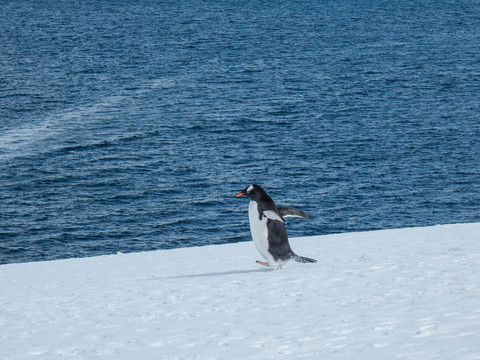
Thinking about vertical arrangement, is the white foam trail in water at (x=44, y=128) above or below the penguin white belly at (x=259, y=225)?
below

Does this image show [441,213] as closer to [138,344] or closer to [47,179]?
[47,179]

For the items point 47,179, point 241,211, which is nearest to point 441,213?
point 241,211

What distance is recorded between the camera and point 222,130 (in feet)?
281

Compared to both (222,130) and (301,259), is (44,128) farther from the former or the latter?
(301,259)

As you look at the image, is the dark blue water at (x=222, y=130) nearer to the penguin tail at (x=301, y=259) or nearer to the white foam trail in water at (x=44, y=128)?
the white foam trail in water at (x=44, y=128)

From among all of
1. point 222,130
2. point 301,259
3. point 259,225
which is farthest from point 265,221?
point 222,130

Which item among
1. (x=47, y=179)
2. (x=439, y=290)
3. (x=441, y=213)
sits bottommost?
(x=441, y=213)

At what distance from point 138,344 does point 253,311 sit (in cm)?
250

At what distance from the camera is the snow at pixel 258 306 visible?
1271 centimetres

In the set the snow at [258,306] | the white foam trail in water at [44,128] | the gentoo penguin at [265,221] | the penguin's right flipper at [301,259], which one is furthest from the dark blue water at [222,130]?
the gentoo penguin at [265,221]

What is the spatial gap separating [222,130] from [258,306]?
7072 cm

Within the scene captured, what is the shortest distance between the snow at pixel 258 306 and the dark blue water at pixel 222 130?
1394 inches

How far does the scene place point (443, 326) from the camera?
13.0m

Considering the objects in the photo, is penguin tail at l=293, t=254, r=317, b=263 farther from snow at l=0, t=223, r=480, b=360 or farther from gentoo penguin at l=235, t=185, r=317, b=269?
gentoo penguin at l=235, t=185, r=317, b=269
